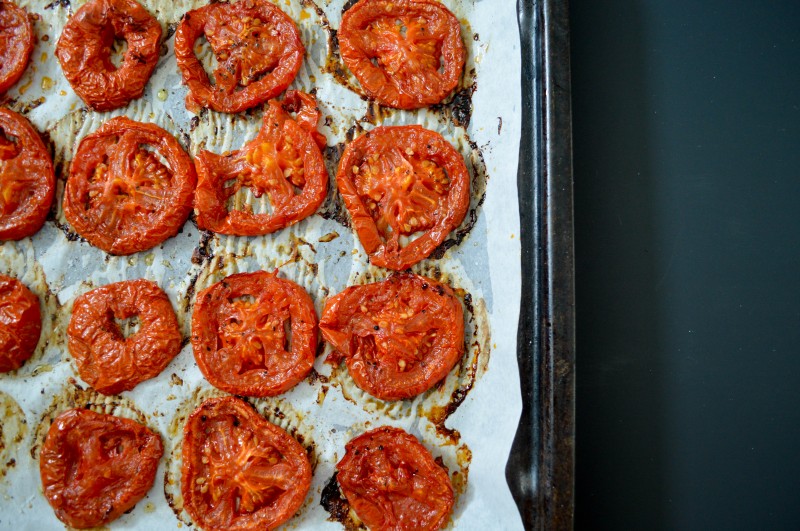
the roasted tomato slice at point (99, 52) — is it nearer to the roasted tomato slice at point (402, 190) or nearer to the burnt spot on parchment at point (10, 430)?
the roasted tomato slice at point (402, 190)

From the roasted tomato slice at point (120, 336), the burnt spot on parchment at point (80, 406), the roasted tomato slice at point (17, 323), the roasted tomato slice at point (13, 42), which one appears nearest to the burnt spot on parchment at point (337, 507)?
the burnt spot on parchment at point (80, 406)

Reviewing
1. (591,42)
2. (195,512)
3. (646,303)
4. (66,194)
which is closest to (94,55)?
(66,194)

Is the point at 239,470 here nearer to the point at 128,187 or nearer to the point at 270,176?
the point at 270,176

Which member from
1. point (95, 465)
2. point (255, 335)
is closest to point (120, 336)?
point (95, 465)

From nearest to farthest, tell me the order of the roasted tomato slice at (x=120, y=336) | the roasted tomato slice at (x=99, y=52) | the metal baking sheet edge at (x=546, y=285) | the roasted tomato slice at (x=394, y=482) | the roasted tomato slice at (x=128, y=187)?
1. the metal baking sheet edge at (x=546, y=285)
2. the roasted tomato slice at (x=394, y=482)
3. the roasted tomato slice at (x=120, y=336)
4. the roasted tomato slice at (x=128, y=187)
5. the roasted tomato slice at (x=99, y=52)

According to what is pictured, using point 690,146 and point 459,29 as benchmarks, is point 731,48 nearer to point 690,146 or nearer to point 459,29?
point 690,146

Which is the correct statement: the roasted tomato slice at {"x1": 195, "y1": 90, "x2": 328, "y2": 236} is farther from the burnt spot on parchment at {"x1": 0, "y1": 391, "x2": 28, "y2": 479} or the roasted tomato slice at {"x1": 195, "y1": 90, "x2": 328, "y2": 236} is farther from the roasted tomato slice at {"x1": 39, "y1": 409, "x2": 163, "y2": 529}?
the burnt spot on parchment at {"x1": 0, "y1": 391, "x2": 28, "y2": 479}
